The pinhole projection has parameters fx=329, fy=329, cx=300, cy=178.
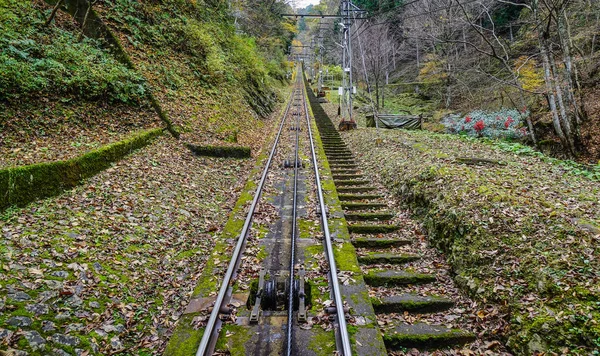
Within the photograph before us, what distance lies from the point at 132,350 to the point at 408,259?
487 centimetres

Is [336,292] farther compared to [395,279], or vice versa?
[395,279]

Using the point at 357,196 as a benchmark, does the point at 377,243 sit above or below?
below

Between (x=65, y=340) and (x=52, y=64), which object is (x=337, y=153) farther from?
(x=65, y=340)

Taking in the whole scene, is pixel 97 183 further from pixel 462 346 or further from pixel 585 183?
pixel 585 183

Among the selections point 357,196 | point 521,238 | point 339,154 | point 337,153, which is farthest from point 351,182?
point 521,238

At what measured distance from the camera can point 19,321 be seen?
3777mm

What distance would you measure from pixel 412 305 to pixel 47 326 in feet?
16.3

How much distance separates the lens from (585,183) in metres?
8.48

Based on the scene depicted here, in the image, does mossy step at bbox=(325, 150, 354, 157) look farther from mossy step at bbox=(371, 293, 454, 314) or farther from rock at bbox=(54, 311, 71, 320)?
rock at bbox=(54, 311, 71, 320)

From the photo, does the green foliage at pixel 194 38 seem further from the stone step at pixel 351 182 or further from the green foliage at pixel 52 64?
the stone step at pixel 351 182

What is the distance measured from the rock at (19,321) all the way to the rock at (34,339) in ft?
0.40

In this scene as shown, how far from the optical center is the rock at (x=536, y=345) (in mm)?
4020

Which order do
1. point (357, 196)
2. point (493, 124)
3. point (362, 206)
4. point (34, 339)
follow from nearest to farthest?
point (34, 339), point (362, 206), point (357, 196), point (493, 124)

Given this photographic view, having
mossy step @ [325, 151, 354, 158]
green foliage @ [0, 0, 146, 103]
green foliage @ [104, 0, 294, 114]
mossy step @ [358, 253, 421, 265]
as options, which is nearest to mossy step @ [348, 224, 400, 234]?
mossy step @ [358, 253, 421, 265]
